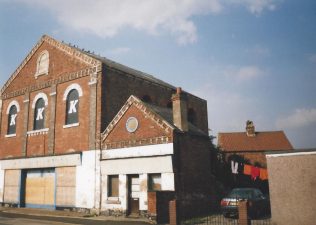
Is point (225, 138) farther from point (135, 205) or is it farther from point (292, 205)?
point (292, 205)

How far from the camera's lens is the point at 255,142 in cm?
3478

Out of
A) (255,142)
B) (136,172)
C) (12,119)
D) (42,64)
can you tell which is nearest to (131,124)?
(136,172)

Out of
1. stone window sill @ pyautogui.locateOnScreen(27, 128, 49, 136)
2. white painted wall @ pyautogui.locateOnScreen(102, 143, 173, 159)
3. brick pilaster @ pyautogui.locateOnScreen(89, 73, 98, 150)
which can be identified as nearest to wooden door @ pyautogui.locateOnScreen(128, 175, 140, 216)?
white painted wall @ pyautogui.locateOnScreen(102, 143, 173, 159)

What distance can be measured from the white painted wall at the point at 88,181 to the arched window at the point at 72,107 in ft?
9.51

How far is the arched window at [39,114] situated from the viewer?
2380cm

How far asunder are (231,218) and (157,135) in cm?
569

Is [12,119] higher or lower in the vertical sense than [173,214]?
higher

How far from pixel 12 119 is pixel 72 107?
795 cm

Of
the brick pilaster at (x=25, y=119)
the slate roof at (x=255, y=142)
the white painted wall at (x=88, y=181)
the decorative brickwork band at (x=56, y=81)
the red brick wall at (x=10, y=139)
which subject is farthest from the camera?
the slate roof at (x=255, y=142)

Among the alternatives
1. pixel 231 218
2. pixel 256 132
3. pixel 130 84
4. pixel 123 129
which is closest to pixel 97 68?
pixel 130 84

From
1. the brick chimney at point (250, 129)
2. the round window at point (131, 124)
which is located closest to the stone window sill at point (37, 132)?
the round window at point (131, 124)

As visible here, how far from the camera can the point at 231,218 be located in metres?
15.8

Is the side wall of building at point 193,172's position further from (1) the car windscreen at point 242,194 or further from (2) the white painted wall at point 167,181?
(1) the car windscreen at point 242,194

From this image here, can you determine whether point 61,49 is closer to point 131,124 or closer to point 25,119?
point 25,119
